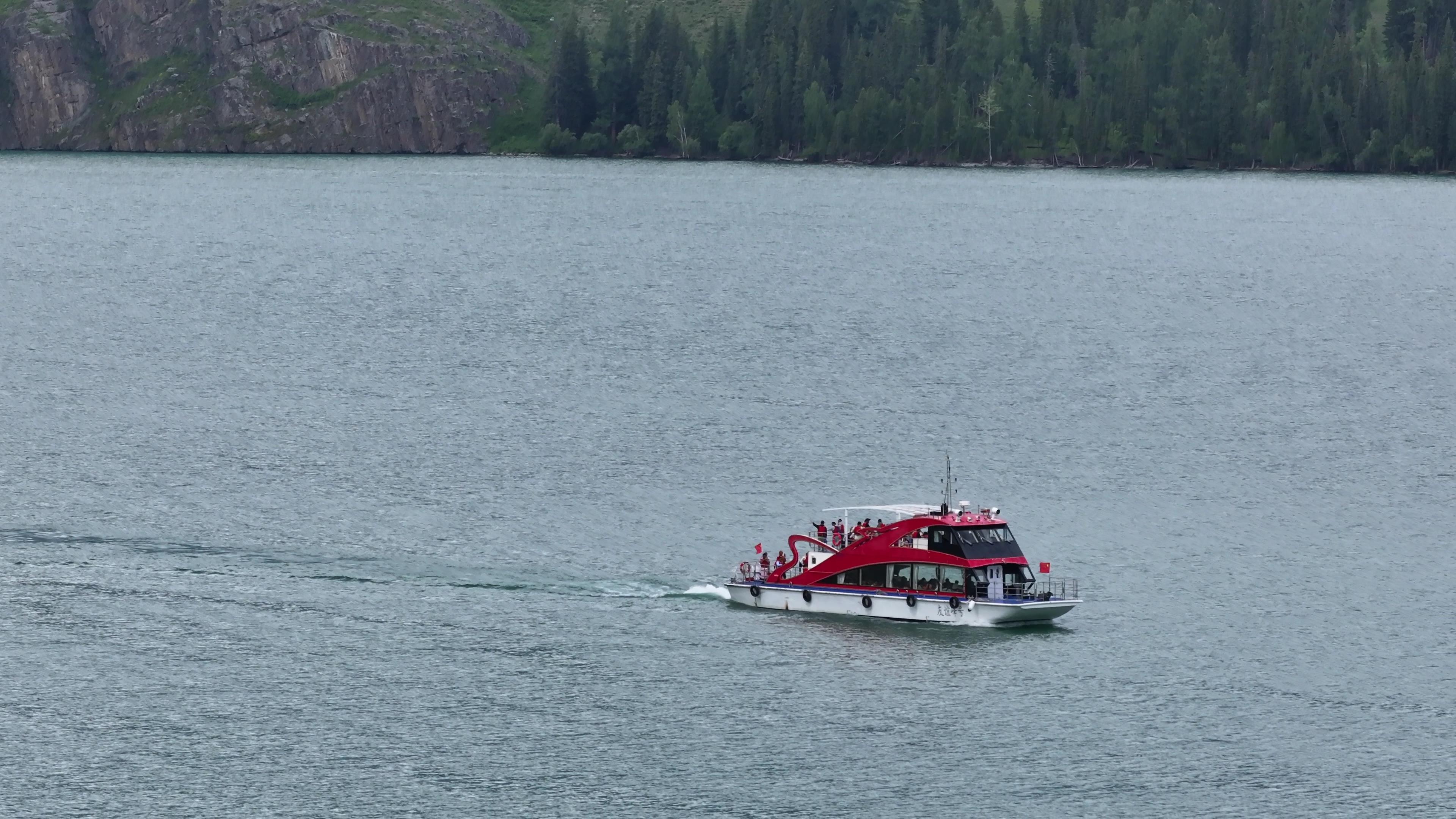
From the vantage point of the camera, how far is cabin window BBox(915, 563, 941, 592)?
9644 cm

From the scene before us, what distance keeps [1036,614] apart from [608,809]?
29.2m

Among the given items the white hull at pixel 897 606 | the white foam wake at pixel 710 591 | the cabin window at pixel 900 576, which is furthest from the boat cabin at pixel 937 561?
the white foam wake at pixel 710 591

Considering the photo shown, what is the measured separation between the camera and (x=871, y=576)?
97.7m

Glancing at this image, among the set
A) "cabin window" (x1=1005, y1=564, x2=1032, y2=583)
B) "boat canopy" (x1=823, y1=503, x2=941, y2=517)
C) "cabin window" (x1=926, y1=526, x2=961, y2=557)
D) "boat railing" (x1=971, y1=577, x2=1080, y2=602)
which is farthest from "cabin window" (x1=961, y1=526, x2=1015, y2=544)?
"boat canopy" (x1=823, y1=503, x2=941, y2=517)

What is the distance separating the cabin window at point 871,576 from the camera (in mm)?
97438

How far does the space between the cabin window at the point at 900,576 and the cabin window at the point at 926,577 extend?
35 cm

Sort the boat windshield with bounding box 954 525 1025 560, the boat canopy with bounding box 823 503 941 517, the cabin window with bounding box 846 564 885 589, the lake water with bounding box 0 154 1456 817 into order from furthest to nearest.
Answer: the boat canopy with bounding box 823 503 941 517
the cabin window with bounding box 846 564 885 589
the boat windshield with bounding box 954 525 1025 560
the lake water with bounding box 0 154 1456 817

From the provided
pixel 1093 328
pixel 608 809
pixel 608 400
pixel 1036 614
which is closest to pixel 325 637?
pixel 608 809

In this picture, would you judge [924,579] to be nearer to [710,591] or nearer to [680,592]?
[710,591]

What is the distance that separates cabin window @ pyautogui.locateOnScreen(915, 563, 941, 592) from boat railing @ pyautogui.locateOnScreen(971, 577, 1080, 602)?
5.53 feet

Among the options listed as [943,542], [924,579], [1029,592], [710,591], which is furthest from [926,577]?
[710,591]

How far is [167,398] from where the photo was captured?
5792 inches

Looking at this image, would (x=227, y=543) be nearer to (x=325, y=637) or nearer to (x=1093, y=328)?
(x=325, y=637)

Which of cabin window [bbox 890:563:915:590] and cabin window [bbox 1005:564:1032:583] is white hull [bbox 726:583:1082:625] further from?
cabin window [bbox 1005:564:1032:583]
